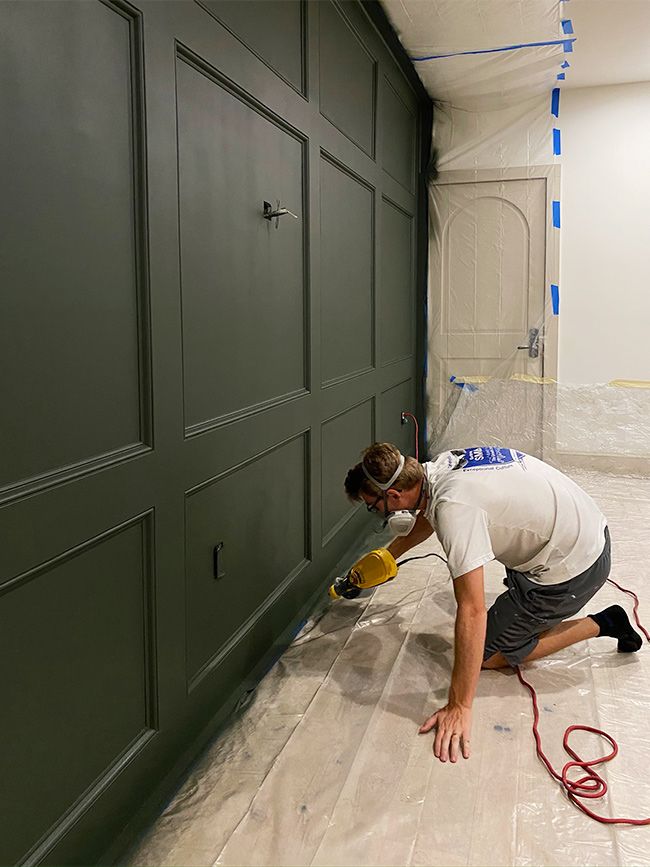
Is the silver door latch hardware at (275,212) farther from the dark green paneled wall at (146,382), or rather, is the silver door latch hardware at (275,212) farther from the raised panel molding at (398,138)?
the raised panel molding at (398,138)

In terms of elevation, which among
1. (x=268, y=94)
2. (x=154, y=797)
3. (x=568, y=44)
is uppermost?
(x=568, y=44)

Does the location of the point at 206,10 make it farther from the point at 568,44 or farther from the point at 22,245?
the point at 568,44

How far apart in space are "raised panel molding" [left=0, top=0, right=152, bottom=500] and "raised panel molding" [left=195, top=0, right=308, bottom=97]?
0.53 m

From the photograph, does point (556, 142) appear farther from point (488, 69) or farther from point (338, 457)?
point (338, 457)

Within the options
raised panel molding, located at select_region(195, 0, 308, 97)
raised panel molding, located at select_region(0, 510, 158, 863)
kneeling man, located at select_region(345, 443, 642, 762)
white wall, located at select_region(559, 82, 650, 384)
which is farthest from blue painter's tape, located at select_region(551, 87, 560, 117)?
raised panel molding, located at select_region(0, 510, 158, 863)

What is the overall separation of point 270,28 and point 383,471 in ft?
4.73

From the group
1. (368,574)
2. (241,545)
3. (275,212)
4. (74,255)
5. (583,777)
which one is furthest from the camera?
(368,574)

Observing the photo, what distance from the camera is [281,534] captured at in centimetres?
266

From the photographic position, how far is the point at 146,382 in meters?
1.70

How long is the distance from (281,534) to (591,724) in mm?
1151

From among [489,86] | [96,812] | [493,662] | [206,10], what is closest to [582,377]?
[489,86]

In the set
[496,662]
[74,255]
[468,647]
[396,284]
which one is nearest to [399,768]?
[468,647]

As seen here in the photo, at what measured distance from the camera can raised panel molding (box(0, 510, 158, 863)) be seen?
1.33 m

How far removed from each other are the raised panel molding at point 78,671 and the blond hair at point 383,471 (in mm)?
726
